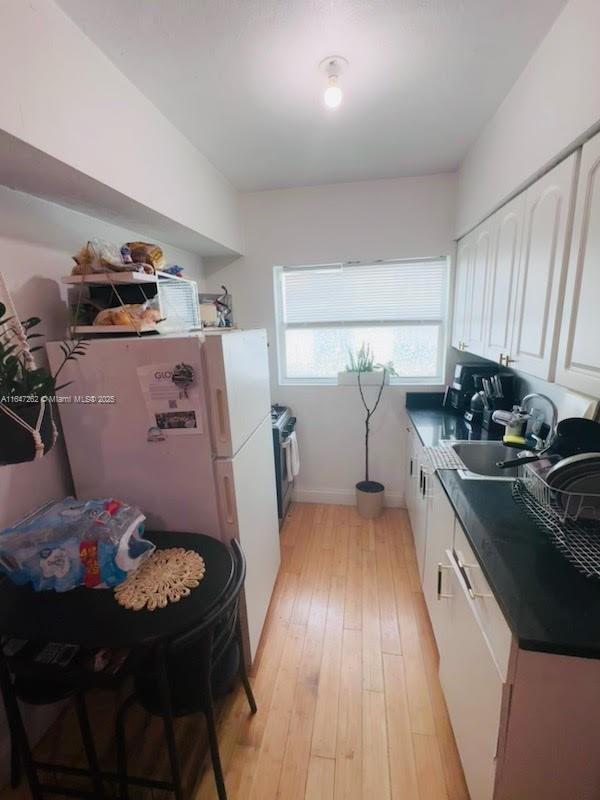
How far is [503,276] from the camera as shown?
1.68 meters

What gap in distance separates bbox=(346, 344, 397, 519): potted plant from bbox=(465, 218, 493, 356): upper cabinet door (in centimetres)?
68

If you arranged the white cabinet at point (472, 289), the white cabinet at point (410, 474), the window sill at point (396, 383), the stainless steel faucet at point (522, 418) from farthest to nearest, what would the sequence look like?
the window sill at point (396, 383)
the white cabinet at point (410, 474)
the white cabinet at point (472, 289)
the stainless steel faucet at point (522, 418)

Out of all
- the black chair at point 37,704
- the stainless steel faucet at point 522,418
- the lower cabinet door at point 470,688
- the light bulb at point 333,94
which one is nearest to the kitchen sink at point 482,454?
the stainless steel faucet at point 522,418

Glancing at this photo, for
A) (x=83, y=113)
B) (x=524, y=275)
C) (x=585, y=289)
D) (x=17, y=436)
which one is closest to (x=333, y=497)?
(x=524, y=275)

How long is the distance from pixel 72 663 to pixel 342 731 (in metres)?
1.05

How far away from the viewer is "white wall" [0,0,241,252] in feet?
3.01

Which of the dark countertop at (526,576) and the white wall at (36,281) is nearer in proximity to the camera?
the dark countertop at (526,576)

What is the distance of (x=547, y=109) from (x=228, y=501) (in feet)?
6.12

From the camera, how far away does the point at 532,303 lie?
140 centimetres

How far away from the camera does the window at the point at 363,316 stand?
2691mm

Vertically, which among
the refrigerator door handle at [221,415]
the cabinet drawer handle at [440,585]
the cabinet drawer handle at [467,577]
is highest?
the refrigerator door handle at [221,415]

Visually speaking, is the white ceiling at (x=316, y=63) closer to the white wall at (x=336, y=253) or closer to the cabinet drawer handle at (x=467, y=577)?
the white wall at (x=336, y=253)

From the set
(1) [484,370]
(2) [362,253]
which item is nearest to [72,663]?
(1) [484,370]

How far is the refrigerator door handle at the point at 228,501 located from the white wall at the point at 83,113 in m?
1.19
